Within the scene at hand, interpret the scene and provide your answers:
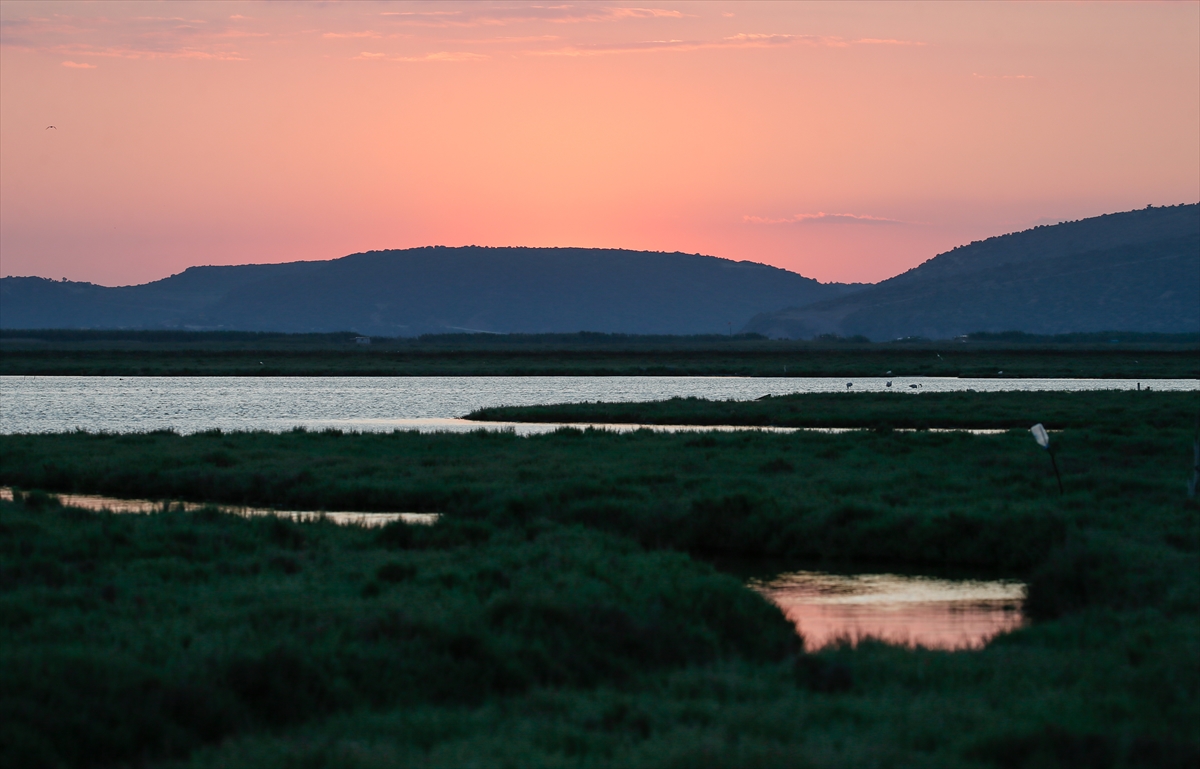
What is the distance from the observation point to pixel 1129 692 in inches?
424

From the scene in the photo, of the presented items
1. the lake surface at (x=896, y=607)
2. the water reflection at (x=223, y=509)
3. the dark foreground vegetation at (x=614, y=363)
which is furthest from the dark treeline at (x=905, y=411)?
the dark foreground vegetation at (x=614, y=363)

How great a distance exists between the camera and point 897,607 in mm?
17297

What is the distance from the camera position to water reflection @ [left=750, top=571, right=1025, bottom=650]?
15.3 metres

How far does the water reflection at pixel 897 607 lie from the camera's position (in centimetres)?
1526

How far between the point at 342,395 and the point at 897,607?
6574 cm

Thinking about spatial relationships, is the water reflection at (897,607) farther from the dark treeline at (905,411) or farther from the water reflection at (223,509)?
the dark treeline at (905,411)

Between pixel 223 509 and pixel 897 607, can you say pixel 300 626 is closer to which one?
pixel 897 607

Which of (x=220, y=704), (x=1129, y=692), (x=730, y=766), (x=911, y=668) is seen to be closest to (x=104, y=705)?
(x=220, y=704)

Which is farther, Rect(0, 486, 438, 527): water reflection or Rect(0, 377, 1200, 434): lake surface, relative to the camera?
Rect(0, 377, 1200, 434): lake surface

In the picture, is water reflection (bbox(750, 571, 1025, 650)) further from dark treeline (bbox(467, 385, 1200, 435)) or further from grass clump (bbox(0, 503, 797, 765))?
dark treeline (bbox(467, 385, 1200, 435))

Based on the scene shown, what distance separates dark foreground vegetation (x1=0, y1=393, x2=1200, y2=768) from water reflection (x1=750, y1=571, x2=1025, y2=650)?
0.76 m

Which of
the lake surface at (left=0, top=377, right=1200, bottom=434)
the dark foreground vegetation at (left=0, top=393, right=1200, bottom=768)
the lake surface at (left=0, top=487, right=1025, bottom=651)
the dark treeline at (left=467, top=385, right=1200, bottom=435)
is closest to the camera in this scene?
the dark foreground vegetation at (left=0, top=393, right=1200, bottom=768)

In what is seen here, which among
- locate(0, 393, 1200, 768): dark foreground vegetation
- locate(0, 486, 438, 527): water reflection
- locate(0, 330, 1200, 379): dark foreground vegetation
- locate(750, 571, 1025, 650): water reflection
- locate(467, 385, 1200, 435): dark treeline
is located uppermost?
locate(0, 330, 1200, 379): dark foreground vegetation

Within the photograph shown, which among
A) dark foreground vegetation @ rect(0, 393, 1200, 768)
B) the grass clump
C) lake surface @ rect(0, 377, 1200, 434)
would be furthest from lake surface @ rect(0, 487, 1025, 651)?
lake surface @ rect(0, 377, 1200, 434)
